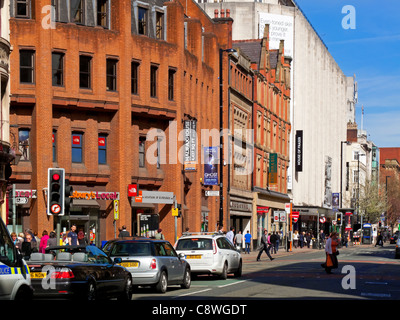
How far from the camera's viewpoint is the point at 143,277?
22406mm

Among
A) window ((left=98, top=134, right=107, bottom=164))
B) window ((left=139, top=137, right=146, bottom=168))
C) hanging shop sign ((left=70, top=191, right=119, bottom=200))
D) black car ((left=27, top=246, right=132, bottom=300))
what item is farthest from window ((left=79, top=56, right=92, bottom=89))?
black car ((left=27, top=246, right=132, bottom=300))

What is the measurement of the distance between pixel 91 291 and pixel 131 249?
5.23 meters

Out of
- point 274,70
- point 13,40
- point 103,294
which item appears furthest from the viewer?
point 274,70

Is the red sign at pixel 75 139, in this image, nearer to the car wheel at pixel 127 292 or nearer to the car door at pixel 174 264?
the car door at pixel 174 264

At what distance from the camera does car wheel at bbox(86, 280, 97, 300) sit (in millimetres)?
17672

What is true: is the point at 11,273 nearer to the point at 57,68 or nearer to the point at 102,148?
the point at 57,68

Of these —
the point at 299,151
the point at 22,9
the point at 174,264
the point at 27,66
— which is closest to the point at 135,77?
the point at 27,66

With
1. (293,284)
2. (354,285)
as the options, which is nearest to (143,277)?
(293,284)

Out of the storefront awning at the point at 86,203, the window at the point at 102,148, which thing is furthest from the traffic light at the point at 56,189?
the window at the point at 102,148

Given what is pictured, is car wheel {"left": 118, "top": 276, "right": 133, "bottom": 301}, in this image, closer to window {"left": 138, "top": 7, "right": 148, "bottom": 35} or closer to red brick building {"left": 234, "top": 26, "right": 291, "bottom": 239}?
window {"left": 138, "top": 7, "right": 148, "bottom": 35}

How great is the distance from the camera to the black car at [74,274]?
17.4m

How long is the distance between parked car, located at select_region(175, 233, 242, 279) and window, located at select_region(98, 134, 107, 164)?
60.7 ft
